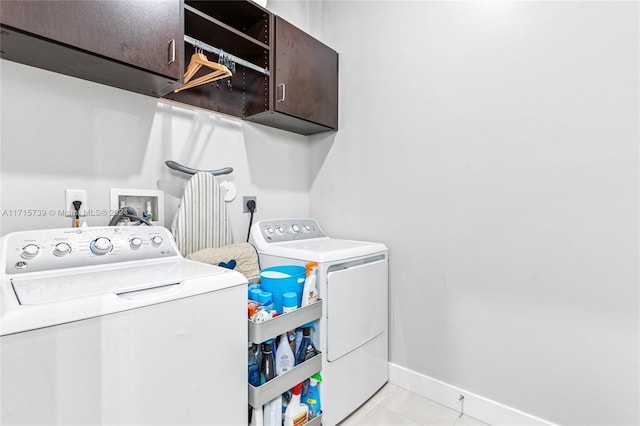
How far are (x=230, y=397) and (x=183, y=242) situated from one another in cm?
77

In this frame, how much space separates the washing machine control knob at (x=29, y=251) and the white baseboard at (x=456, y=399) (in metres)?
1.89

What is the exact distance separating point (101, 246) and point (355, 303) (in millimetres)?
1168

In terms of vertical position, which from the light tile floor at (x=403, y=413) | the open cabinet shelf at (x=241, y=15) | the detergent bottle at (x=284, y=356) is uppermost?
the open cabinet shelf at (x=241, y=15)

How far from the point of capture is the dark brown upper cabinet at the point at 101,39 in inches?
39.5

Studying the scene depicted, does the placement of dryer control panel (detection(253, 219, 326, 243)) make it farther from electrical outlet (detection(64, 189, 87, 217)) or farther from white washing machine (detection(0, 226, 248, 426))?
electrical outlet (detection(64, 189, 87, 217))

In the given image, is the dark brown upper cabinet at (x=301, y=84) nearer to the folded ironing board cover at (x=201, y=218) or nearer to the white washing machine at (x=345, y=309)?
the folded ironing board cover at (x=201, y=218)

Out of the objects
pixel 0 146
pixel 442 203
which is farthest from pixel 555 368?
pixel 0 146

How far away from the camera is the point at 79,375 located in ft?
2.52

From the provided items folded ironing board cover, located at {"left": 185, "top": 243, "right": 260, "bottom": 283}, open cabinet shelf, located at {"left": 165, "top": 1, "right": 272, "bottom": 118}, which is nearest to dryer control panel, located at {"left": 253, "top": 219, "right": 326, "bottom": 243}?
folded ironing board cover, located at {"left": 185, "top": 243, "right": 260, "bottom": 283}

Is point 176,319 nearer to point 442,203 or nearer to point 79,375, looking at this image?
point 79,375

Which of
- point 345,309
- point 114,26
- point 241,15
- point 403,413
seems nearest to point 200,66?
point 114,26

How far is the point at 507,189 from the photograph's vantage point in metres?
1.57

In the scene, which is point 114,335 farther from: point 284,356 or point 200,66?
point 200,66

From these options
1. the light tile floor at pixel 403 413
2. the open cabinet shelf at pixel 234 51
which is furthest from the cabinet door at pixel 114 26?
the light tile floor at pixel 403 413
